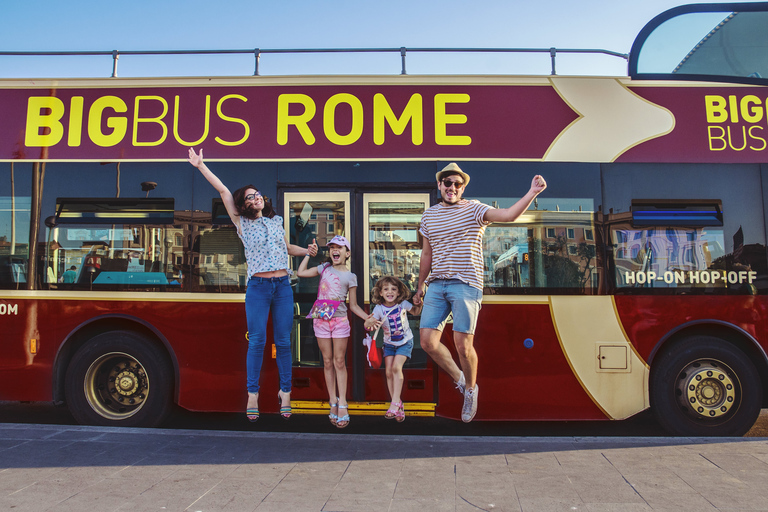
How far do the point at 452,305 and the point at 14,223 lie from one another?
4.31m

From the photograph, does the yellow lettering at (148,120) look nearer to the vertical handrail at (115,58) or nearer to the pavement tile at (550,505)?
the vertical handrail at (115,58)

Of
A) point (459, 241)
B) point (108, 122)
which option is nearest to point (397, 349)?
point (459, 241)

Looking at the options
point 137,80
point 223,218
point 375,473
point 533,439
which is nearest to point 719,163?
point 533,439

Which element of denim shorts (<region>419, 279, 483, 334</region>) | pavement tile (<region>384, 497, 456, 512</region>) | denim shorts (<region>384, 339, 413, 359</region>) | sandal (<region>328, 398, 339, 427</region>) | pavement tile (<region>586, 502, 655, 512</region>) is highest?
denim shorts (<region>419, 279, 483, 334</region>)

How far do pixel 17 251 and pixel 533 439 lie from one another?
16.8ft

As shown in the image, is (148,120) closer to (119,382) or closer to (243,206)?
(243,206)

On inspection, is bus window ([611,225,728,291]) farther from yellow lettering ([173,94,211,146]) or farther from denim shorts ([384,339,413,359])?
yellow lettering ([173,94,211,146])

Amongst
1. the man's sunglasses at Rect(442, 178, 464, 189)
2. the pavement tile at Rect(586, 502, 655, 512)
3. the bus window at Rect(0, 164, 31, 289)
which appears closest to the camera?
the pavement tile at Rect(586, 502, 655, 512)

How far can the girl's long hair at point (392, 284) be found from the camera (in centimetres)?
513

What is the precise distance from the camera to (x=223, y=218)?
534 cm

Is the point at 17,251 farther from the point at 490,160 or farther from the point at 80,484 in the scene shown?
the point at 490,160

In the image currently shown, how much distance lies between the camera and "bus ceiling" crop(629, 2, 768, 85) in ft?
17.7

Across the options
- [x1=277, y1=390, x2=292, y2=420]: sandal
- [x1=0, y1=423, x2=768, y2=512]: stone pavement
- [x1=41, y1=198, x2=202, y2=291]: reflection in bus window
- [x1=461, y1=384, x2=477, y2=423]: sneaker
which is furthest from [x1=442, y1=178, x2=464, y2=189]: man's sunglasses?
[x1=41, y1=198, x2=202, y2=291]: reflection in bus window

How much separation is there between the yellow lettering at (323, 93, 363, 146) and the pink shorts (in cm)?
167
